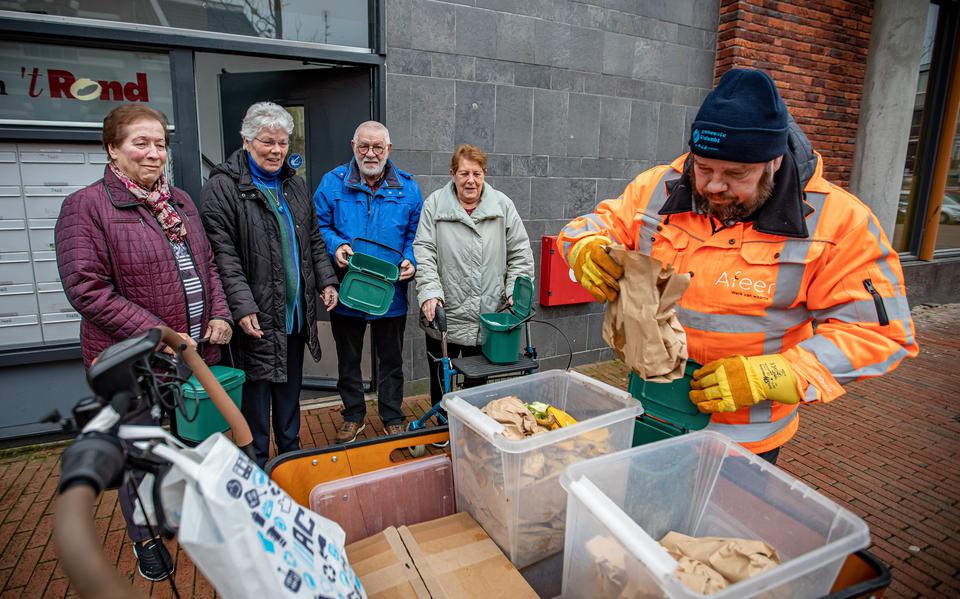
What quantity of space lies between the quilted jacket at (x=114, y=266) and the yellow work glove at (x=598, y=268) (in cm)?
181

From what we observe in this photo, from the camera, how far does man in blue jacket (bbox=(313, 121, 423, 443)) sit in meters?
3.36

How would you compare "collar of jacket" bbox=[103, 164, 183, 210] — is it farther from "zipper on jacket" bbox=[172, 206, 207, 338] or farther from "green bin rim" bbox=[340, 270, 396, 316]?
"green bin rim" bbox=[340, 270, 396, 316]

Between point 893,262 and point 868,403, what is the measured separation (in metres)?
4.09

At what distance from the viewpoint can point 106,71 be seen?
11.6 ft

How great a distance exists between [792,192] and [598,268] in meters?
0.60

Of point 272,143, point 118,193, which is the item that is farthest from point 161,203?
point 272,143

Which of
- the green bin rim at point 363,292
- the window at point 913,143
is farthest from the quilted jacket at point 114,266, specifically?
the window at point 913,143

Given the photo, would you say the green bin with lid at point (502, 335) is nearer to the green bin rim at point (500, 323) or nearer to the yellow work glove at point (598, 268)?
the green bin rim at point (500, 323)

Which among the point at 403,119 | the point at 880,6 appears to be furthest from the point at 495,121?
the point at 880,6

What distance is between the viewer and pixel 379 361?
3.74 metres

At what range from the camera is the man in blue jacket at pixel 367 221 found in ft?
11.0

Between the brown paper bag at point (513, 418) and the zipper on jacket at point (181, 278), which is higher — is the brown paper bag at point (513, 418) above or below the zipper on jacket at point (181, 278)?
below

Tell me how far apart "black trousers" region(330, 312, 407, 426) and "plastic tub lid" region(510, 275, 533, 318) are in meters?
1.02

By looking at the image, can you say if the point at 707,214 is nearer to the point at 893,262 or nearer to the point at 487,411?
the point at 893,262
